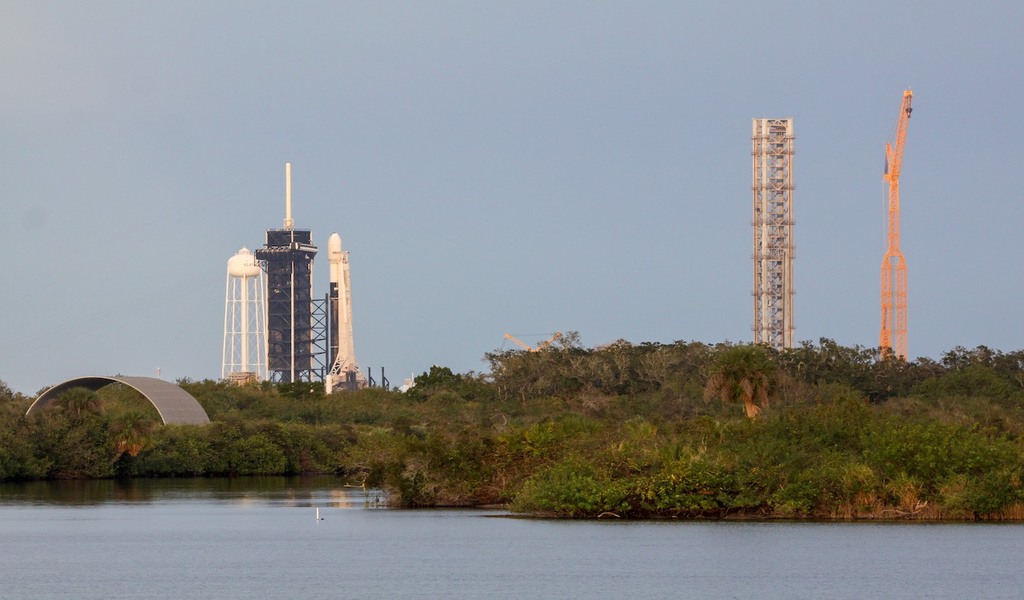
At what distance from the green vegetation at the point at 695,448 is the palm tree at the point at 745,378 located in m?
0.08

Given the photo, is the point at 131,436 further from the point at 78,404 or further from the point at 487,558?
the point at 487,558

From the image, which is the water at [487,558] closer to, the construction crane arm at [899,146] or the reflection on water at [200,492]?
the reflection on water at [200,492]

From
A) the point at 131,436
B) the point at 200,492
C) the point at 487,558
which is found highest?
the point at 131,436

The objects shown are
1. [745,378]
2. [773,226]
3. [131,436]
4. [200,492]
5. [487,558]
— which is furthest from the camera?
[773,226]

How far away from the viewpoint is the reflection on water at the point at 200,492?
248 ft

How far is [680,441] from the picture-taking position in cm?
5722

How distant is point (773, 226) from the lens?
136m

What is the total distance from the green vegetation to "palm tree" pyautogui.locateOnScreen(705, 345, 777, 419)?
8cm

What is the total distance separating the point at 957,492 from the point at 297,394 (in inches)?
4284

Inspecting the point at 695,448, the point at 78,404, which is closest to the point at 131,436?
the point at 78,404

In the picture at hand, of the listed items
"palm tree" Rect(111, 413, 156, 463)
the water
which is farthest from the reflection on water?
the water

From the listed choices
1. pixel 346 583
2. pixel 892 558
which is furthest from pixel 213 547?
pixel 892 558

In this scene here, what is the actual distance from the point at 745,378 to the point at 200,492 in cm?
3134

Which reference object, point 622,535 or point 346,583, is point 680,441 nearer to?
point 622,535
